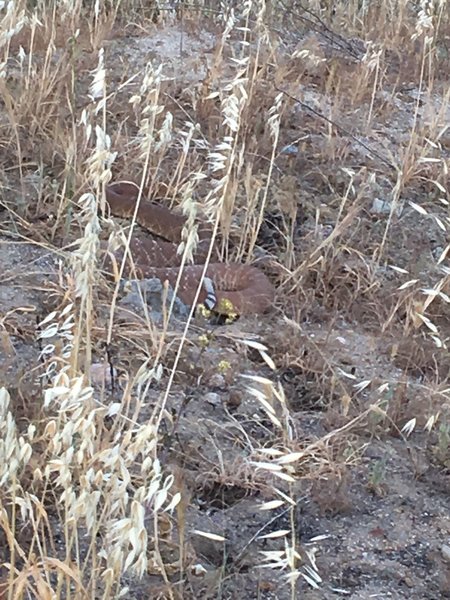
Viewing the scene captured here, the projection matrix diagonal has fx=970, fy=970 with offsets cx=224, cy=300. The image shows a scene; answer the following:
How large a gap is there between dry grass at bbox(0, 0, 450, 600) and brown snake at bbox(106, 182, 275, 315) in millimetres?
84

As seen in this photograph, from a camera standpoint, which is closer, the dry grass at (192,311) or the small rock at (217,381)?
the dry grass at (192,311)

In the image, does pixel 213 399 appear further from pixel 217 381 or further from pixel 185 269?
pixel 185 269

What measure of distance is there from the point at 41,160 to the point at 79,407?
2.33m

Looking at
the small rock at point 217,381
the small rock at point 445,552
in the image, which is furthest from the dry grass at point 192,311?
the small rock at point 445,552

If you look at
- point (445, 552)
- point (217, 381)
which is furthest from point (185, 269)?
point (445, 552)

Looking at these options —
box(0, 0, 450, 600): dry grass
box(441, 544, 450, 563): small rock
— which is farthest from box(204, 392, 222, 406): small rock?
box(441, 544, 450, 563): small rock

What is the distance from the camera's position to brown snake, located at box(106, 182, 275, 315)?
3.46 metres

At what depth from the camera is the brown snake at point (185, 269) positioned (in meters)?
3.46

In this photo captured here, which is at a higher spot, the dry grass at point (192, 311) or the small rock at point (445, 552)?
the dry grass at point (192, 311)

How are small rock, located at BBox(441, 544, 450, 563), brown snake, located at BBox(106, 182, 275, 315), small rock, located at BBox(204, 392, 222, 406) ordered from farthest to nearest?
brown snake, located at BBox(106, 182, 275, 315) < small rock, located at BBox(204, 392, 222, 406) < small rock, located at BBox(441, 544, 450, 563)

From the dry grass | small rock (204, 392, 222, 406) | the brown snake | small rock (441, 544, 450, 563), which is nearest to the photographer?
the dry grass

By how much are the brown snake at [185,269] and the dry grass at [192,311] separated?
84 millimetres

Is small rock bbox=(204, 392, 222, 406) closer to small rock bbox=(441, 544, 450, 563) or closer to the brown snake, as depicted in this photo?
the brown snake

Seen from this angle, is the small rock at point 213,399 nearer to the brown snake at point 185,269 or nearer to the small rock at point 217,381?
the small rock at point 217,381
